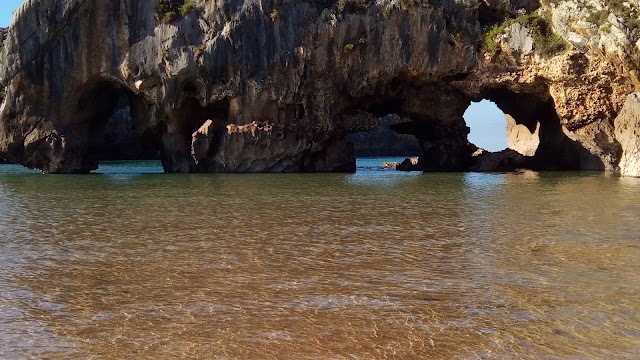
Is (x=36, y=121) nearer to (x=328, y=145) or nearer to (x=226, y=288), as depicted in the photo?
(x=328, y=145)

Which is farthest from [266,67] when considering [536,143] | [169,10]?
[536,143]

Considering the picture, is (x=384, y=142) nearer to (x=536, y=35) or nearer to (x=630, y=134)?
(x=536, y=35)

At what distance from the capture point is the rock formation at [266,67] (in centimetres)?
3747

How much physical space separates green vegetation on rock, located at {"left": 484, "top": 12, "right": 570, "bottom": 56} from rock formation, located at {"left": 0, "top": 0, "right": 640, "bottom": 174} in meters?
0.08

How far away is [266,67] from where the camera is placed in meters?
38.4

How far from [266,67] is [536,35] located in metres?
16.4

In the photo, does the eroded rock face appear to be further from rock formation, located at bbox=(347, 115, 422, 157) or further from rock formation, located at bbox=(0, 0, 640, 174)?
rock formation, located at bbox=(347, 115, 422, 157)

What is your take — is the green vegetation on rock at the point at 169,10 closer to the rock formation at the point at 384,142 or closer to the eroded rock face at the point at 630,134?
the eroded rock face at the point at 630,134

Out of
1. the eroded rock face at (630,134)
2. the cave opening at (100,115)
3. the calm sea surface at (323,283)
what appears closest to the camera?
the calm sea surface at (323,283)

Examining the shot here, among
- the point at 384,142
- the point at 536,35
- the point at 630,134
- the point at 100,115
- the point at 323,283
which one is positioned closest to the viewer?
the point at 323,283

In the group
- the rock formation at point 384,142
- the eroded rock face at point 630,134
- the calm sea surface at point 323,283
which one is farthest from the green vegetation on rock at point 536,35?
the rock formation at point 384,142

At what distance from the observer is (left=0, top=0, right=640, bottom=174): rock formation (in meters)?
37.5

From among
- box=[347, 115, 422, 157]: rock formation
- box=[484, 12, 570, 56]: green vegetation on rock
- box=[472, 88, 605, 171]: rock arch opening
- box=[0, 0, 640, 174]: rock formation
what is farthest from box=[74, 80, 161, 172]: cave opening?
box=[347, 115, 422, 157]: rock formation

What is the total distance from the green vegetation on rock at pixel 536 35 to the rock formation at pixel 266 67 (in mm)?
85
